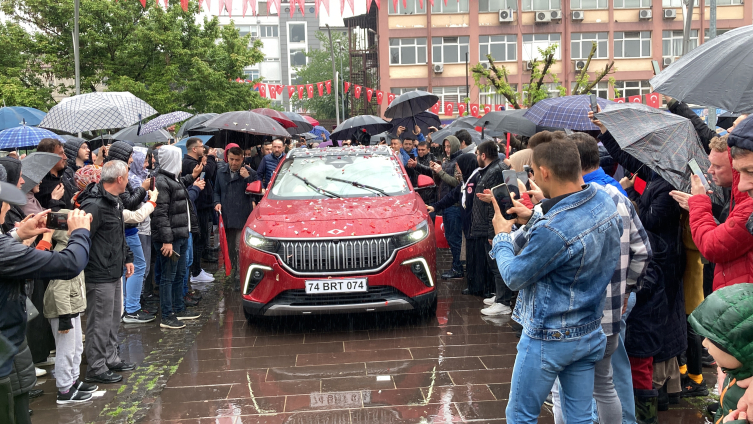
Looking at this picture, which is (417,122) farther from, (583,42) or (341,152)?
(583,42)

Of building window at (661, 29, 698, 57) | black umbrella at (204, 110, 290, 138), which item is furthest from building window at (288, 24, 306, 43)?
black umbrella at (204, 110, 290, 138)

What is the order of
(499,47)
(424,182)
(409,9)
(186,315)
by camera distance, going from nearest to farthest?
(186,315)
(424,182)
(409,9)
(499,47)

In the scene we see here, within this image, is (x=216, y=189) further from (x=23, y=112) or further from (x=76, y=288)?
(x=76, y=288)

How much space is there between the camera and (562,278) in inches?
127

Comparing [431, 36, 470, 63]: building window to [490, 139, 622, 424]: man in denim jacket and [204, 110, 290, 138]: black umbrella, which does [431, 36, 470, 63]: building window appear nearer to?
[204, 110, 290, 138]: black umbrella

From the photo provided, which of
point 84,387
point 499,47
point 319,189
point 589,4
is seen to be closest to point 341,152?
point 319,189

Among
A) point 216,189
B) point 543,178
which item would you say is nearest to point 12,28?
point 216,189

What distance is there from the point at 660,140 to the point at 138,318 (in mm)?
5967

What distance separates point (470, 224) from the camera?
8.48m

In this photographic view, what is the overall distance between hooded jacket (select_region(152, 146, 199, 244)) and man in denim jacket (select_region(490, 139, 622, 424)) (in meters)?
4.95

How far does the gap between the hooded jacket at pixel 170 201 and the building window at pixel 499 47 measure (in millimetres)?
41660

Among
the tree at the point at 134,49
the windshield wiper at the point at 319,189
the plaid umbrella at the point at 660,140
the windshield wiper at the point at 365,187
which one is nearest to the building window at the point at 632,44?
the tree at the point at 134,49

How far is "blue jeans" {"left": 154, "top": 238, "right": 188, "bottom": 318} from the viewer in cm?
738

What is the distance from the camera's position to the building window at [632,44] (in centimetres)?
4638
